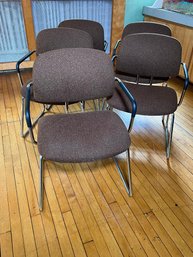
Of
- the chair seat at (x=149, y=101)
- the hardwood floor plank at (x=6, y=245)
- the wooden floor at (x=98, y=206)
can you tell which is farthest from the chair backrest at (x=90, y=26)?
the hardwood floor plank at (x=6, y=245)

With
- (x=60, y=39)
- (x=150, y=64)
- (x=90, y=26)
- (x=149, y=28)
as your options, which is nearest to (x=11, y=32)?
(x=90, y=26)

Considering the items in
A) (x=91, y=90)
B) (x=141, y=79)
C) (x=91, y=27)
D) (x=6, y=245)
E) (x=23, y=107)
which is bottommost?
(x=6, y=245)

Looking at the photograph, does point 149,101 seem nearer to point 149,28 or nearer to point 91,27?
point 149,28

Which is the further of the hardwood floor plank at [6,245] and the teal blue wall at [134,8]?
the teal blue wall at [134,8]

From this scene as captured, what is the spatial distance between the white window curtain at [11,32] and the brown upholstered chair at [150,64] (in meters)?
1.87

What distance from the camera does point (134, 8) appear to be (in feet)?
11.1

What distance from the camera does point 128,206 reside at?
4.54 ft

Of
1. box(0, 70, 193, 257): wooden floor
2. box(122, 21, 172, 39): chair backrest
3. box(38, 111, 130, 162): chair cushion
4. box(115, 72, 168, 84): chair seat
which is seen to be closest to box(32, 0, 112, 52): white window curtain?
box(122, 21, 172, 39): chair backrest

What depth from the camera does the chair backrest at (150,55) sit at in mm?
1652

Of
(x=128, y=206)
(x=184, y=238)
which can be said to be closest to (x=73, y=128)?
(x=128, y=206)

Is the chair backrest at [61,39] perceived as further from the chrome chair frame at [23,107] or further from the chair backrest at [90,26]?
the chair backrest at [90,26]

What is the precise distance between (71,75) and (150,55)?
735 millimetres

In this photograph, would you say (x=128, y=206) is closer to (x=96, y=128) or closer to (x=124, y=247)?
(x=124, y=247)

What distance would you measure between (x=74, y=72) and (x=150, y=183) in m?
0.91
